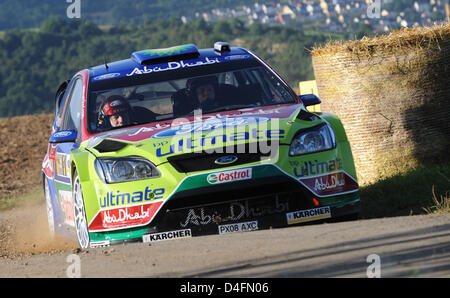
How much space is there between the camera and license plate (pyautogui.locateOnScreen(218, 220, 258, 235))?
234 inches

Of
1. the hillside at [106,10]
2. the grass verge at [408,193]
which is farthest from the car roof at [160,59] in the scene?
the hillside at [106,10]

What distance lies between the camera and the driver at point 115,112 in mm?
6941

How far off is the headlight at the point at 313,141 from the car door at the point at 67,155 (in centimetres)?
186

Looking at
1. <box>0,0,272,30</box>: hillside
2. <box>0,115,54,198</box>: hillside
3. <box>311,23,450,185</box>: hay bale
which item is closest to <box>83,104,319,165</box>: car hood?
<box>311,23,450,185</box>: hay bale

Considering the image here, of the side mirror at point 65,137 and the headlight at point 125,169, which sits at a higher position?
the side mirror at point 65,137

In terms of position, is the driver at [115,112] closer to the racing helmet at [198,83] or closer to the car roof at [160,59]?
the car roof at [160,59]

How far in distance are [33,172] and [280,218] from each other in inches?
473

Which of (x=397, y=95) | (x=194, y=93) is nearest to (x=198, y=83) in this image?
(x=194, y=93)

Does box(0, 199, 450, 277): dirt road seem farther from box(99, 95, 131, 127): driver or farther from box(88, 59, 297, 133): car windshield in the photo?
box(88, 59, 297, 133): car windshield

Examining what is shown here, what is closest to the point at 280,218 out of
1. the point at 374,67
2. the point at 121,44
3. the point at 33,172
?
the point at 374,67

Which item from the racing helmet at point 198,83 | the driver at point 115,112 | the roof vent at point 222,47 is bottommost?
the driver at point 115,112

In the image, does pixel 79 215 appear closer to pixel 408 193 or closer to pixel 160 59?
pixel 160 59

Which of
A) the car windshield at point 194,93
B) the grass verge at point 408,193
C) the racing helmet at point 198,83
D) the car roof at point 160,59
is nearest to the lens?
the car windshield at point 194,93
